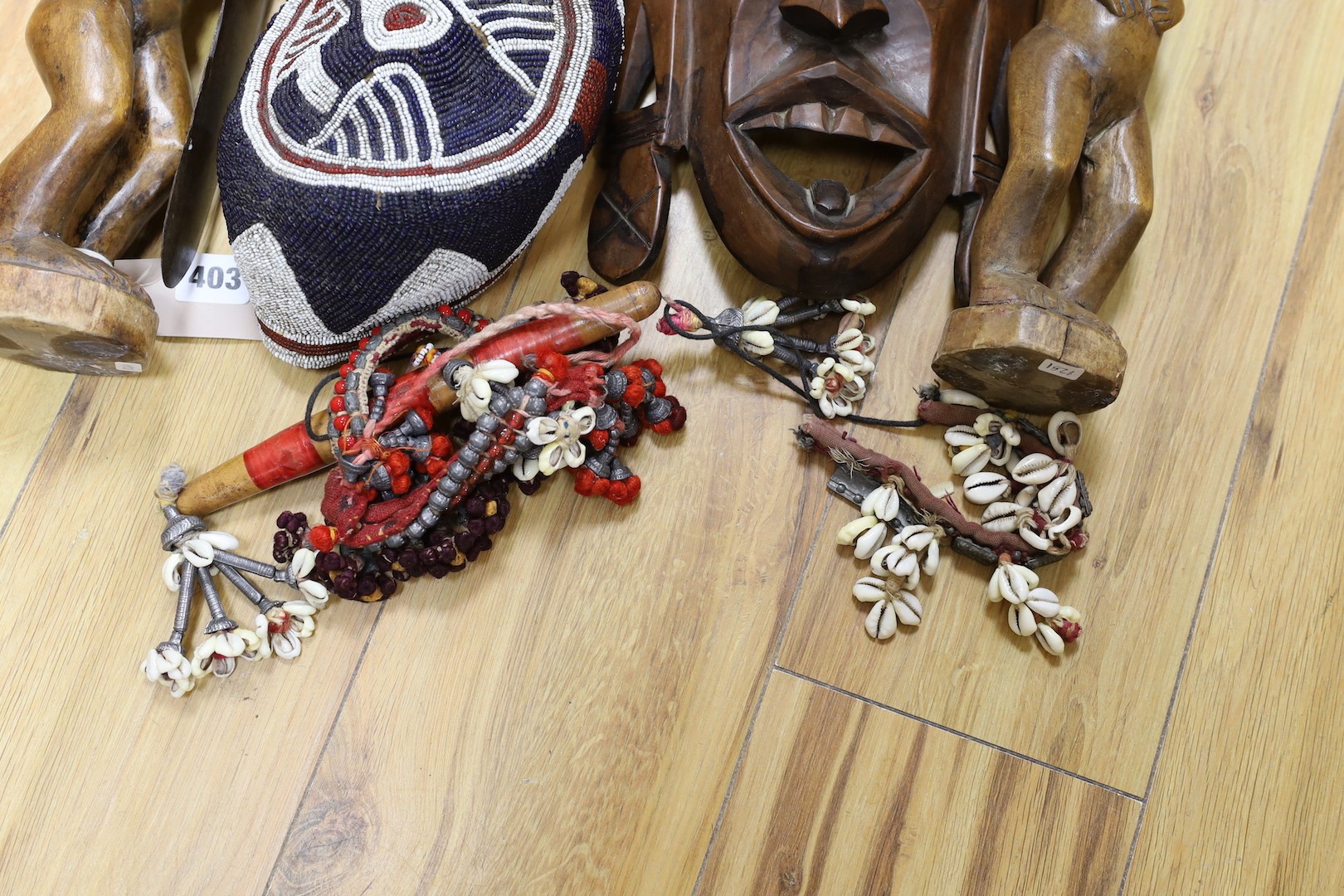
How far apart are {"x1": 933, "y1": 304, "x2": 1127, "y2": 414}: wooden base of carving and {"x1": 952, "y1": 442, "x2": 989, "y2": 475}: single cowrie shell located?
3.0 inches

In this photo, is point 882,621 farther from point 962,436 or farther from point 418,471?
point 418,471

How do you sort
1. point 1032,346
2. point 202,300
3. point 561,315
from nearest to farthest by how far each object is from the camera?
point 1032,346, point 561,315, point 202,300

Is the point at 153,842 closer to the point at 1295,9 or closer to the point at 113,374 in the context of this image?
the point at 113,374

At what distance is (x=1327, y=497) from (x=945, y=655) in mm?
453

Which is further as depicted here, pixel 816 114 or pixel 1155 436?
pixel 1155 436

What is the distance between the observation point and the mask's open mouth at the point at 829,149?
0.90 meters

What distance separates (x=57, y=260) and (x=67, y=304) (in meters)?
0.06

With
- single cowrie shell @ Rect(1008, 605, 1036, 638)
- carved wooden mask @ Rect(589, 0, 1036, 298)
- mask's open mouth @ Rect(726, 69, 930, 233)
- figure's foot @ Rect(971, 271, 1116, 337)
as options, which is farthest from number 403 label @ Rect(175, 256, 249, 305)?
single cowrie shell @ Rect(1008, 605, 1036, 638)

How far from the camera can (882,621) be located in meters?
0.98

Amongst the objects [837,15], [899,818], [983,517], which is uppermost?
[837,15]

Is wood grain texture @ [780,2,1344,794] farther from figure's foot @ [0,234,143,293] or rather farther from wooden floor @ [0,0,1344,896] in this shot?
figure's foot @ [0,234,143,293]

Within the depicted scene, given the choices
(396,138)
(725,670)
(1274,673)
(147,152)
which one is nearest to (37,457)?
(147,152)

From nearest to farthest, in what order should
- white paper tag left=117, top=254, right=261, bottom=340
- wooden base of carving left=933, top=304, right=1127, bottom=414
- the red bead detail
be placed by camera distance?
wooden base of carving left=933, top=304, right=1127, bottom=414
the red bead detail
white paper tag left=117, top=254, right=261, bottom=340

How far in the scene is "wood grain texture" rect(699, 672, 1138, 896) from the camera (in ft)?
3.16
